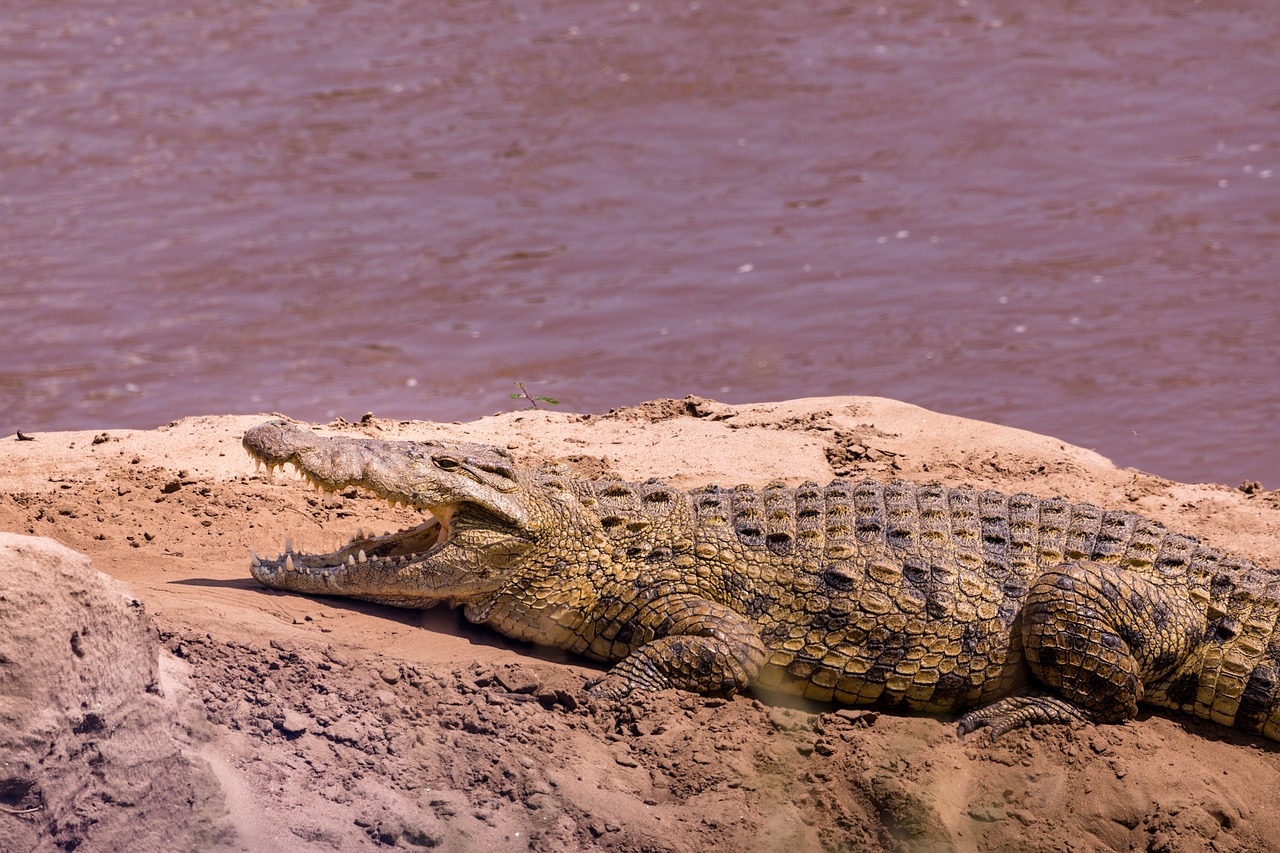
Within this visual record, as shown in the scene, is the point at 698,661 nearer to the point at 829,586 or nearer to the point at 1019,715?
the point at 829,586

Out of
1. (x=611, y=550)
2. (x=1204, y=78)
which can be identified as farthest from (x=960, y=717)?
(x=1204, y=78)

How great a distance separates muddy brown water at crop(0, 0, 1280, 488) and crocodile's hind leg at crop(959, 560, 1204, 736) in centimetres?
476

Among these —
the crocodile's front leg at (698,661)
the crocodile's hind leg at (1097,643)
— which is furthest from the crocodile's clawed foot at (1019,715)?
the crocodile's front leg at (698,661)

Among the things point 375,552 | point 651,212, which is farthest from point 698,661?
point 651,212

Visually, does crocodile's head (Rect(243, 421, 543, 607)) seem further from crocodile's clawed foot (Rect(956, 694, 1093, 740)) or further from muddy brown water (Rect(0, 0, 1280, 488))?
muddy brown water (Rect(0, 0, 1280, 488))

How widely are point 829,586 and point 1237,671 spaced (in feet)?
5.32

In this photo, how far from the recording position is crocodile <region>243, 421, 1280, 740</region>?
507 cm

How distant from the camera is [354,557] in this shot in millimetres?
5492

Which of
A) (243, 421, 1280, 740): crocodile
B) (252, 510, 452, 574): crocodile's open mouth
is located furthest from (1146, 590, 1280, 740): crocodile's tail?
(252, 510, 452, 574): crocodile's open mouth

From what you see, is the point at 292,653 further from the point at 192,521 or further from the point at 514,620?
the point at 192,521

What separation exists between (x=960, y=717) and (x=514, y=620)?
1.86m

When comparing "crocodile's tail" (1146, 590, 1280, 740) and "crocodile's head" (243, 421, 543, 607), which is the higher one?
"crocodile's head" (243, 421, 543, 607)

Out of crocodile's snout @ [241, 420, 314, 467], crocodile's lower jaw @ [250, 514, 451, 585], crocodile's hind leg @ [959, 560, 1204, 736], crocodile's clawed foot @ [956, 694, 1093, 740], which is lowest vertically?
crocodile's clawed foot @ [956, 694, 1093, 740]

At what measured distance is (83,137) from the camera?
53.3 ft
